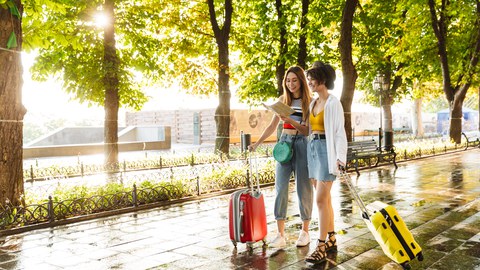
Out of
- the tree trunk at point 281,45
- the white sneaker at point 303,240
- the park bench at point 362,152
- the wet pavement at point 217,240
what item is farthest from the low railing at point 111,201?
the tree trunk at point 281,45

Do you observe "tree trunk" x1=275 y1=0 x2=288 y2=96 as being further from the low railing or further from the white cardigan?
the white cardigan

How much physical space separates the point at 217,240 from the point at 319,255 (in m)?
1.68

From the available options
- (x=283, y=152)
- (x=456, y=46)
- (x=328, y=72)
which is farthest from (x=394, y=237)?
(x=456, y=46)

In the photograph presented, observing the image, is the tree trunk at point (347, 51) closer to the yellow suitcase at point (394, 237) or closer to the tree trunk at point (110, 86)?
the tree trunk at point (110, 86)

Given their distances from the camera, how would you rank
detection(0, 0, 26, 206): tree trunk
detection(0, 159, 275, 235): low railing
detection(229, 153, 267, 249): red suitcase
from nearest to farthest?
Result: detection(229, 153, 267, 249): red suitcase < detection(0, 159, 275, 235): low railing < detection(0, 0, 26, 206): tree trunk

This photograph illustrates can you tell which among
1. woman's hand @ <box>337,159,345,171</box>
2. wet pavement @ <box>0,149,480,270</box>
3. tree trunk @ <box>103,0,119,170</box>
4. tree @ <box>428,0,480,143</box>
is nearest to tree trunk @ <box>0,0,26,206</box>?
wet pavement @ <box>0,149,480,270</box>

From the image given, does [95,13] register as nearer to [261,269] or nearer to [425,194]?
[425,194]

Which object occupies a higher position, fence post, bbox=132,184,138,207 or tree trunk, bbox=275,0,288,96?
tree trunk, bbox=275,0,288,96

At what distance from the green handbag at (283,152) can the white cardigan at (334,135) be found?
63 cm

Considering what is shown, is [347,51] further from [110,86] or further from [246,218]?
[246,218]

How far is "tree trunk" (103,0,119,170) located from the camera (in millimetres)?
15406

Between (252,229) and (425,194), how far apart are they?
5721mm

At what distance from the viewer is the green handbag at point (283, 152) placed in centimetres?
542

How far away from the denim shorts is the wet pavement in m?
0.96
